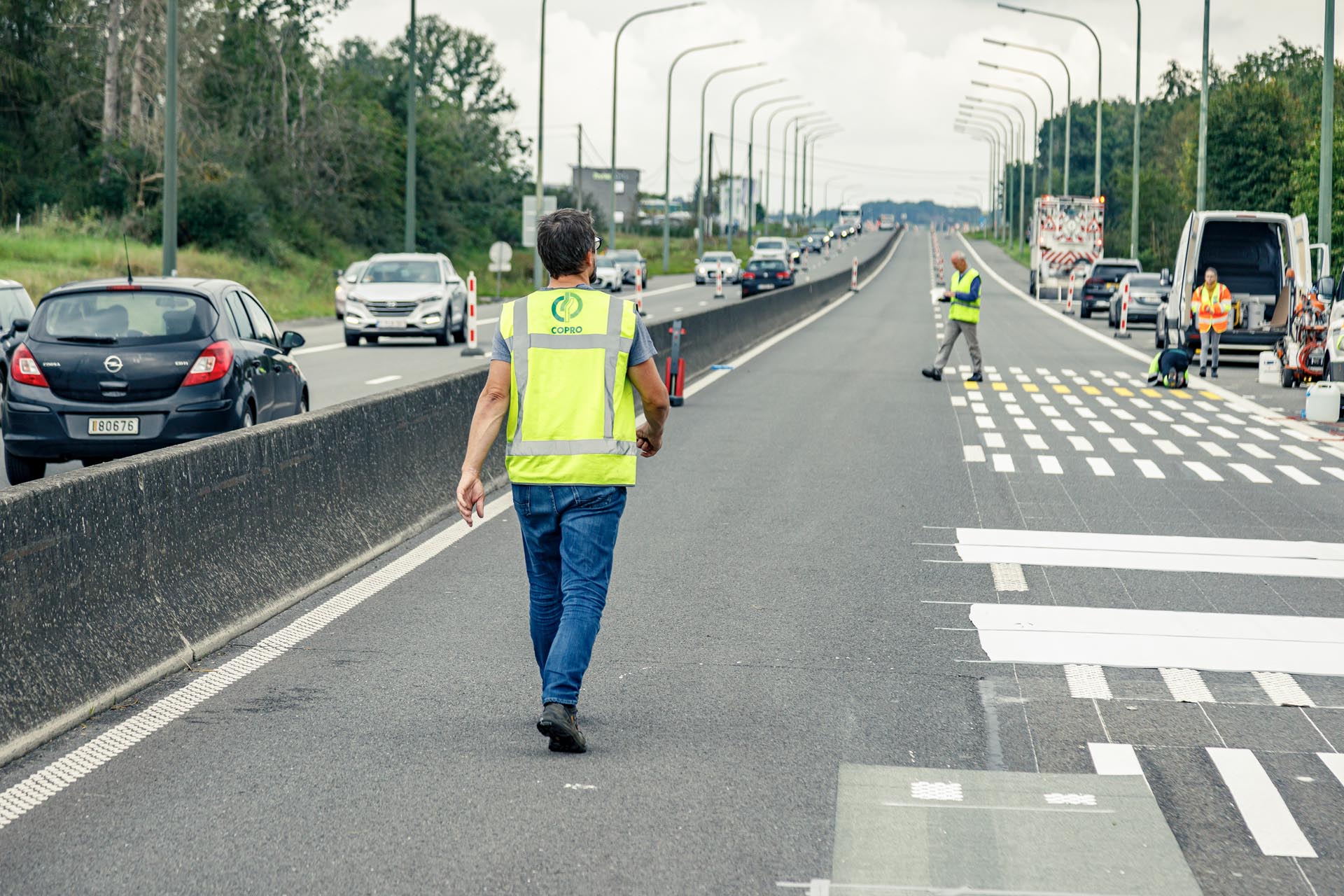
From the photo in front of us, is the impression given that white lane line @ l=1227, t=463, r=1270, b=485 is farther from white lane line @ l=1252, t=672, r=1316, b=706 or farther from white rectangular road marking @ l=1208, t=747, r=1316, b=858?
white rectangular road marking @ l=1208, t=747, r=1316, b=858

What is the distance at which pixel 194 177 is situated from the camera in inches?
2040

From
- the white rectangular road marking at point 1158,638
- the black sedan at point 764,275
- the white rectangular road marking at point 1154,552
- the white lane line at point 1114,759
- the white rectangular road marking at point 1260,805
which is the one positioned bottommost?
the white rectangular road marking at point 1260,805

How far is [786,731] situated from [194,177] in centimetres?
4835

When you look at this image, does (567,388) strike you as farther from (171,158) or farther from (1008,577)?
(171,158)

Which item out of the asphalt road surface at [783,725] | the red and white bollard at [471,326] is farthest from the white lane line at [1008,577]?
the red and white bollard at [471,326]

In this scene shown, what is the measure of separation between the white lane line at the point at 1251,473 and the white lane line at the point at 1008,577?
4947mm

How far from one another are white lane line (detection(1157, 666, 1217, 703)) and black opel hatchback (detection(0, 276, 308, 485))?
7.61 meters

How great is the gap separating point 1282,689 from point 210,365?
818 centimetres

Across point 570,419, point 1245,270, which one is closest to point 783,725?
point 570,419

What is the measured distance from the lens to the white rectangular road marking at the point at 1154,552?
995 centimetres

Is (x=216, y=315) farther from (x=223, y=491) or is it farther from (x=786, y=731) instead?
(x=786, y=731)

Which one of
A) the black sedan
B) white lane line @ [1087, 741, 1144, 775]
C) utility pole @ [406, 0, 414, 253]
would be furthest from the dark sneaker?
the black sedan

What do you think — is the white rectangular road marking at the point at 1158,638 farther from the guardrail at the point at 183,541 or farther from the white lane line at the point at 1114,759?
the guardrail at the point at 183,541

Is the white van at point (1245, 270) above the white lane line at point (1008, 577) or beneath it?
above
